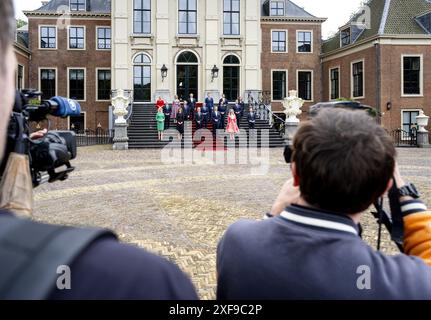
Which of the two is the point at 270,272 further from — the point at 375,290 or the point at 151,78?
the point at 151,78

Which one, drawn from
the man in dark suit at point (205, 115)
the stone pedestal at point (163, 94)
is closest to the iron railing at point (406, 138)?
the man in dark suit at point (205, 115)

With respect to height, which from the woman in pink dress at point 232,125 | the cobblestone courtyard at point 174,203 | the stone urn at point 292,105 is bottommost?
the cobblestone courtyard at point 174,203

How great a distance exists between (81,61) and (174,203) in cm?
2813

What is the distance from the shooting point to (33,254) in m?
0.65

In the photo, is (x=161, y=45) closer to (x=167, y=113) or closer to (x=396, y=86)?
(x=167, y=113)

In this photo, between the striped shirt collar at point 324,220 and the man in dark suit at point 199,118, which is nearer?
the striped shirt collar at point 324,220

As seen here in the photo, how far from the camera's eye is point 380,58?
27391mm

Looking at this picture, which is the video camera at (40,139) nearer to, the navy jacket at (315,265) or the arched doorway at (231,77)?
the navy jacket at (315,265)

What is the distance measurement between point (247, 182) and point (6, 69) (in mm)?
9706

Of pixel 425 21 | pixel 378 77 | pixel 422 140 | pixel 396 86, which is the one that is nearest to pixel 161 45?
pixel 378 77

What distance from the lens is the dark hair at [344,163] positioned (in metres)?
1.30

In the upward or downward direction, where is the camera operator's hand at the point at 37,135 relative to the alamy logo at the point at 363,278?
upward

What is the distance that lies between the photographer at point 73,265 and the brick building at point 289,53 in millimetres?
32886
